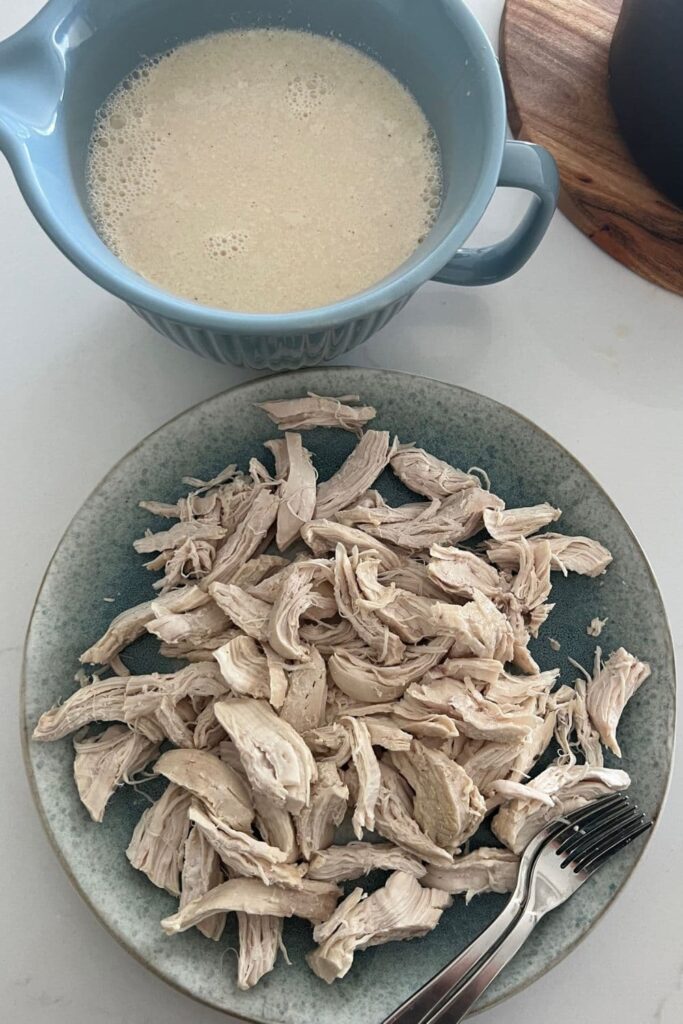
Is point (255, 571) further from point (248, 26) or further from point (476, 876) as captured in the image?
point (248, 26)

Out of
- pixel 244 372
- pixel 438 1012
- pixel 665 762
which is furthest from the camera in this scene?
pixel 244 372

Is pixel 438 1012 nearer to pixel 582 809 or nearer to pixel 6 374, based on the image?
pixel 582 809

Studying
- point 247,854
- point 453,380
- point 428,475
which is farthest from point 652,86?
point 247,854

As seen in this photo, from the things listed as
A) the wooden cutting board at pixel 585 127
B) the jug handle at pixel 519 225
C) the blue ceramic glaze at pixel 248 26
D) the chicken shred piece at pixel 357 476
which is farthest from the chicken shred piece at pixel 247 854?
the wooden cutting board at pixel 585 127

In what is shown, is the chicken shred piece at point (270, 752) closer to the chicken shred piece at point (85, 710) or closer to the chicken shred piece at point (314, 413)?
the chicken shred piece at point (85, 710)

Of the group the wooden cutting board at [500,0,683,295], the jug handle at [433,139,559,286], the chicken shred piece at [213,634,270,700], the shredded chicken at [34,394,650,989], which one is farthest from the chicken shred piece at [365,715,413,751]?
the wooden cutting board at [500,0,683,295]

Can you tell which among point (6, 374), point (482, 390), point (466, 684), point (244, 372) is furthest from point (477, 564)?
point (6, 374)

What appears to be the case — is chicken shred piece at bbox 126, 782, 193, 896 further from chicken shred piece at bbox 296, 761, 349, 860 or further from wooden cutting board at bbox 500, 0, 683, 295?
wooden cutting board at bbox 500, 0, 683, 295

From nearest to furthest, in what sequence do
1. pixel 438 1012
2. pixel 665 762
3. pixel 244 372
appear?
pixel 438 1012 < pixel 665 762 < pixel 244 372
